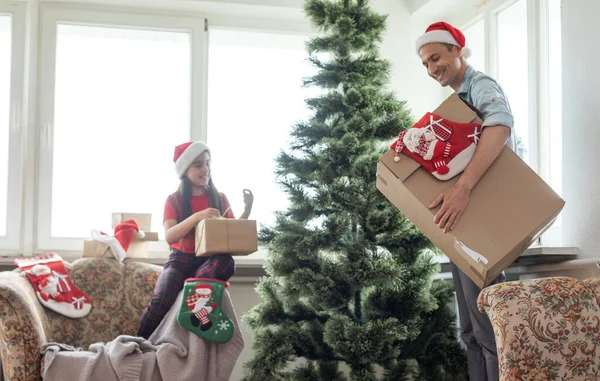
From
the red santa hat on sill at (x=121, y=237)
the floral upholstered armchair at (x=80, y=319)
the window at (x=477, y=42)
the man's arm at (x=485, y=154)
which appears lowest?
the floral upholstered armchair at (x=80, y=319)

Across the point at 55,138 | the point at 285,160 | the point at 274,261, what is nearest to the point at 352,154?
the point at 285,160

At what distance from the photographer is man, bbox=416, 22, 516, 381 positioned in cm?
224

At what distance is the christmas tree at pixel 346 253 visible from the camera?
3.02 m

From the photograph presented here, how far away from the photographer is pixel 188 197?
10.9ft

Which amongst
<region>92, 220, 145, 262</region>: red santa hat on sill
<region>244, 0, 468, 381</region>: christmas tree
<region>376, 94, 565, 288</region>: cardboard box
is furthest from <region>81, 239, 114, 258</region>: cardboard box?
<region>376, 94, 565, 288</region>: cardboard box

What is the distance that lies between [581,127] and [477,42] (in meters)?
1.31

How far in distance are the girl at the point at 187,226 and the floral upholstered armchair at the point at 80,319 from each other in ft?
0.60

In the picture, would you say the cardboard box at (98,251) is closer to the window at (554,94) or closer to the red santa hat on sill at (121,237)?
the red santa hat on sill at (121,237)

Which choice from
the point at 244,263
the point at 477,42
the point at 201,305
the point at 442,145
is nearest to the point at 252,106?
the point at 244,263

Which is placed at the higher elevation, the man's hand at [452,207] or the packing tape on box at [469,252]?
the man's hand at [452,207]

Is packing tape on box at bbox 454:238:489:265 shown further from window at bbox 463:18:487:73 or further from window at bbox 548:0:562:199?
window at bbox 463:18:487:73

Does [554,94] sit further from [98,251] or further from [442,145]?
[98,251]

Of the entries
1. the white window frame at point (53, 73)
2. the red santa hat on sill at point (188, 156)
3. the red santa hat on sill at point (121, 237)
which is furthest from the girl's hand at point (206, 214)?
the white window frame at point (53, 73)

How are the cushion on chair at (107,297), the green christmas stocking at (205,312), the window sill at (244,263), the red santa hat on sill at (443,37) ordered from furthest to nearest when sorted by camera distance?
the cushion on chair at (107,297) → the window sill at (244,263) → the green christmas stocking at (205,312) → the red santa hat on sill at (443,37)
